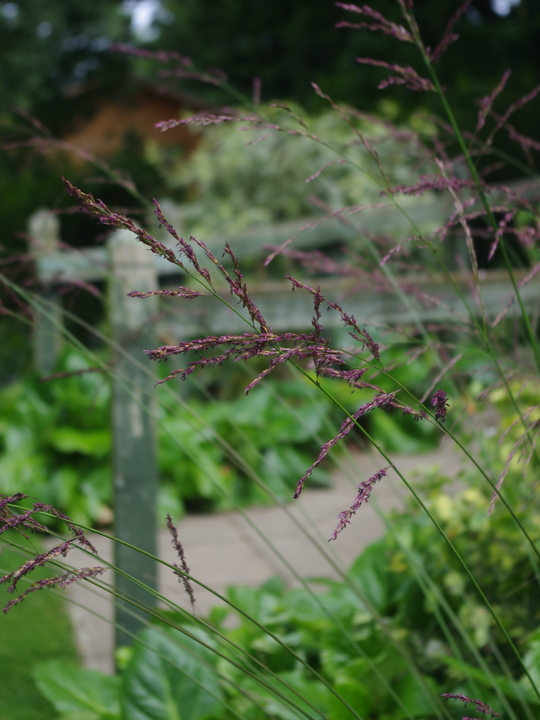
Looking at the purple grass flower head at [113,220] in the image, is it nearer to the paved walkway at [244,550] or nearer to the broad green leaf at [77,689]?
the broad green leaf at [77,689]

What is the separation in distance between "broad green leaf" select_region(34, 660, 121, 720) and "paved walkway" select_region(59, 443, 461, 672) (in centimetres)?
53

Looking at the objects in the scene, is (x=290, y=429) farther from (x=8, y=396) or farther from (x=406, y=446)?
(x=8, y=396)

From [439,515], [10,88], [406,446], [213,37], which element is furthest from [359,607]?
[213,37]

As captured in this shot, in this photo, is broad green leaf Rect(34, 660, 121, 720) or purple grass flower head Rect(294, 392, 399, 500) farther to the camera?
broad green leaf Rect(34, 660, 121, 720)

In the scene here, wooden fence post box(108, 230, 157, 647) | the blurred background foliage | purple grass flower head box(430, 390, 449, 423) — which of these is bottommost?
purple grass flower head box(430, 390, 449, 423)

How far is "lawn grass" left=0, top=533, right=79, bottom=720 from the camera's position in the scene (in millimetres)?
1947

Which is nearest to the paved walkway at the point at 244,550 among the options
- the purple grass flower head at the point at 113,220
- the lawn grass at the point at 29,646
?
the lawn grass at the point at 29,646

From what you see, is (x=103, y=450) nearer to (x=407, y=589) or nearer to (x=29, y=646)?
(x=29, y=646)

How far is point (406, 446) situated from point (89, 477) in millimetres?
2183

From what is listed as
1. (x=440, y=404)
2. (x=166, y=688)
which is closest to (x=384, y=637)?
(x=166, y=688)

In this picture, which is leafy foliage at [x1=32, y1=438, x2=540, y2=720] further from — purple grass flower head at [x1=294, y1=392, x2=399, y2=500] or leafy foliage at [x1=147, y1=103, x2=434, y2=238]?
leafy foliage at [x1=147, y1=103, x2=434, y2=238]

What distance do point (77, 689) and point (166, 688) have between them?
11.5 inches

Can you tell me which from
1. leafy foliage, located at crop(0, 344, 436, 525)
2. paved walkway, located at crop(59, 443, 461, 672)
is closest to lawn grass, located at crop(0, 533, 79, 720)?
paved walkway, located at crop(59, 443, 461, 672)

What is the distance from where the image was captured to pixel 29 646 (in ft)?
7.74
